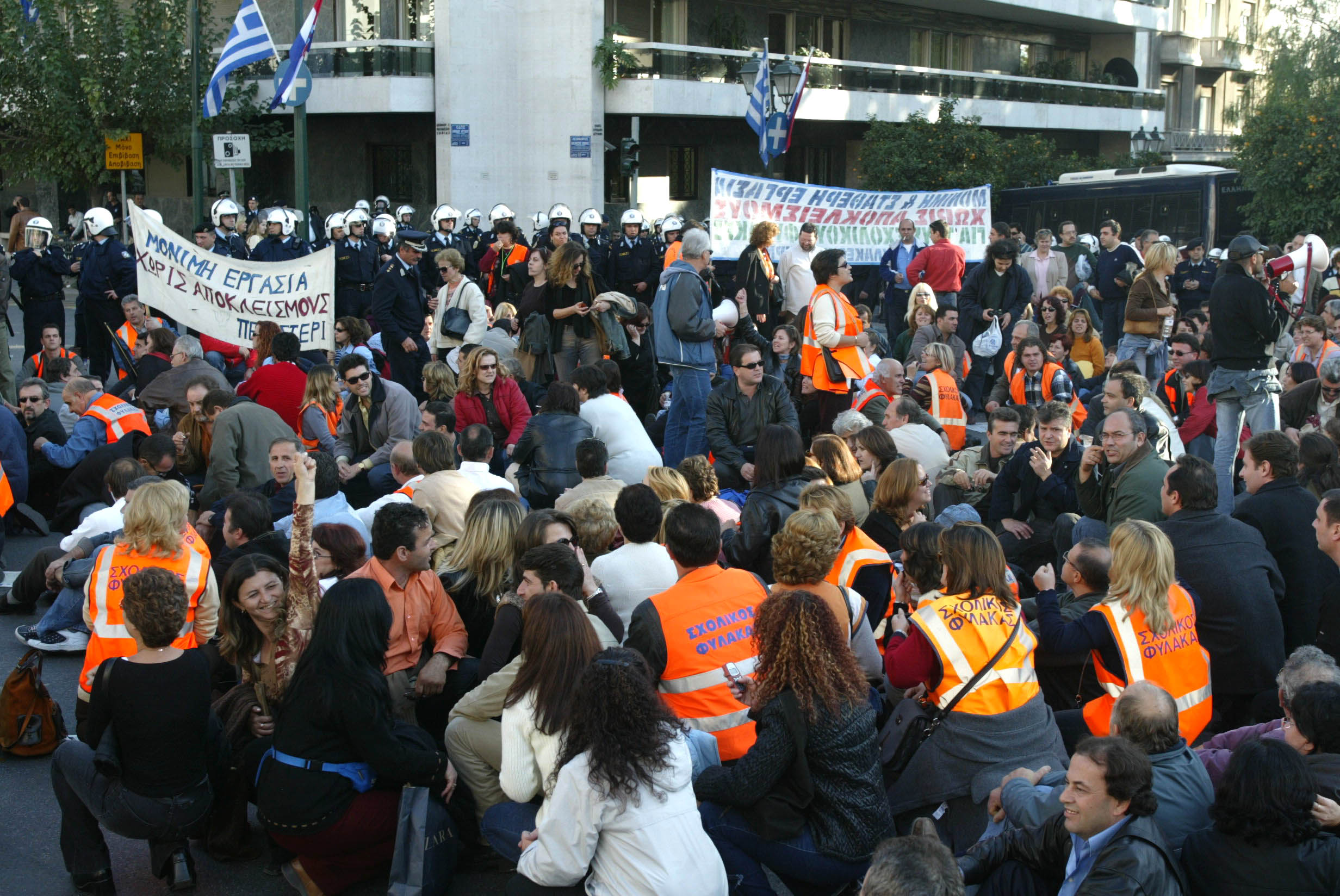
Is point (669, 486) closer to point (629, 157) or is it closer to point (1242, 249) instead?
point (1242, 249)

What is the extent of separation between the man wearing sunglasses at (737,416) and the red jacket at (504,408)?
154 cm

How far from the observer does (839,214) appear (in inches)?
672

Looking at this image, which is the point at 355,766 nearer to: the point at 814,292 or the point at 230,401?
the point at 230,401

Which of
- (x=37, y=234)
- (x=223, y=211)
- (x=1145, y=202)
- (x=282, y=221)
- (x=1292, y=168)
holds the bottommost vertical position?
(x=37, y=234)

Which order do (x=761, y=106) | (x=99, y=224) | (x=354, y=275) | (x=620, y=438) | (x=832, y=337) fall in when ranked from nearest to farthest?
(x=620, y=438) < (x=832, y=337) < (x=99, y=224) < (x=354, y=275) < (x=761, y=106)

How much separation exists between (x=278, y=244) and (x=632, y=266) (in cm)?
462

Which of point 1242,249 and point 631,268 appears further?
point 631,268

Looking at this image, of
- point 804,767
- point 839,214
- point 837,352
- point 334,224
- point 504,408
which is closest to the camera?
point 804,767

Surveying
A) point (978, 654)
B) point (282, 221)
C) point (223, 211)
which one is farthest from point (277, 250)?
point (978, 654)

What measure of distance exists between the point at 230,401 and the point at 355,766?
16.3ft

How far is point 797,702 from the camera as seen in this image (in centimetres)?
414

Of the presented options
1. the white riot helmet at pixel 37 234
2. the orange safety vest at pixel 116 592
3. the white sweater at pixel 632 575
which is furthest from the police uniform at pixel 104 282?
the white sweater at pixel 632 575

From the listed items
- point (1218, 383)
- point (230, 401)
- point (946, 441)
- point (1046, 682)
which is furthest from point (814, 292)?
point (1046, 682)

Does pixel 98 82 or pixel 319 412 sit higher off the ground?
pixel 98 82
